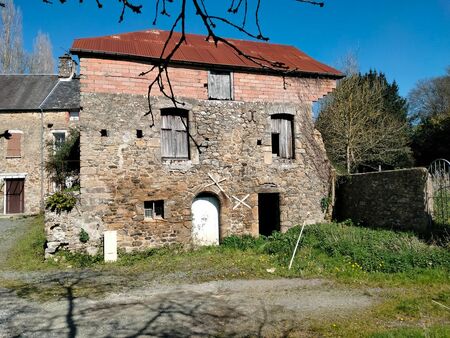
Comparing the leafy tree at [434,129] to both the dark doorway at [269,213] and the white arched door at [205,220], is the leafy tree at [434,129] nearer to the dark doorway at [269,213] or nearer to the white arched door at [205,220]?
the dark doorway at [269,213]

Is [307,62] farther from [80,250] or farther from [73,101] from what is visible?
[73,101]

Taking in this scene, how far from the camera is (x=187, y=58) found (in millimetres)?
11656

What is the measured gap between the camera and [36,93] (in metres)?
21.8

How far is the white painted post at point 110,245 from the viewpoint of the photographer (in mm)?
10133

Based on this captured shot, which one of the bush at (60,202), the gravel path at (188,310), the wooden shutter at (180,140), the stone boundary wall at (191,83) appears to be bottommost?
the gravel path at (188,310)

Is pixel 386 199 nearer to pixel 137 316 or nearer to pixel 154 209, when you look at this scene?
pixel 154 209

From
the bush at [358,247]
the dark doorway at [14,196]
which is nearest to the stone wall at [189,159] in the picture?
the bush at [358,247]

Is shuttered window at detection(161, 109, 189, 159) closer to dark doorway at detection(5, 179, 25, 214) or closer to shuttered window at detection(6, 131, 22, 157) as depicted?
shuttered window at detection(6, 131, 22, 157)

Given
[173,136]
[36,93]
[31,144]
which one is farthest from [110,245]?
[36,93]

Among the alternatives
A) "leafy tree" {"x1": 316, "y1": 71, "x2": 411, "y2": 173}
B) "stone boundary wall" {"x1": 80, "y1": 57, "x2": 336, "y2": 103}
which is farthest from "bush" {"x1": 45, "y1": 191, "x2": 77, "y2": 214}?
"leafy tree" {"x1": 316, "y1": 71, "x2": 411, "y2": 173}

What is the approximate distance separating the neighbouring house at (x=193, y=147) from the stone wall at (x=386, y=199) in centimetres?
114

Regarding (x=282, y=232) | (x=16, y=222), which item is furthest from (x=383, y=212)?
(x=16, y=222)

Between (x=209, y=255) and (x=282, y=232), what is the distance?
3.28 meters

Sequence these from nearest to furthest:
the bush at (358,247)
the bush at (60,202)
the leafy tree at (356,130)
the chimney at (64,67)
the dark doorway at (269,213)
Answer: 1. the bush at (358,247)
2. the bush at (60,202)
3. the dark doorway at (269,213)
4. the leafy tree at (356,130)
5. the chimney at (64,67)
